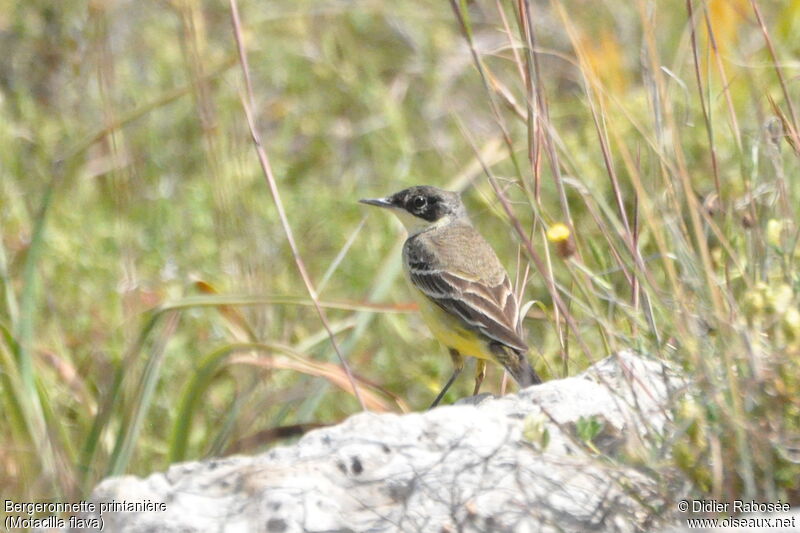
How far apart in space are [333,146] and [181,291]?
2.12 m

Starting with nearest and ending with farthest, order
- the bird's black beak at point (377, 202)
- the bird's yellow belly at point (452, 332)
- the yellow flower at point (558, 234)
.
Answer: the yellow flower at point (558, 234) → the bird's yellow belly at point (452, 332) → the bird's black beak at point (377, 202)

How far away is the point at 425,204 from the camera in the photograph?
582 cm

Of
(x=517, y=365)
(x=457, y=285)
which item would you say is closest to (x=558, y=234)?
(x=517, y=365)

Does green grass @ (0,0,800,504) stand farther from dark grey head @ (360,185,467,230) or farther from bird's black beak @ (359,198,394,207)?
bird's black beak @ (359,198,394,207)

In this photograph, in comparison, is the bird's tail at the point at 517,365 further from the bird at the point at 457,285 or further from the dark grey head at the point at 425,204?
the dark grey head at the point at 425,204

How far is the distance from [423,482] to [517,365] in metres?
1.65

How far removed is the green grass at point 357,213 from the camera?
2.84 metres

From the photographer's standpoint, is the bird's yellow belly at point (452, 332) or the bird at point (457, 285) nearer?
the bird at point (457, 285)

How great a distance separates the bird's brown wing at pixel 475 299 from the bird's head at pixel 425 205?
1.70 ft

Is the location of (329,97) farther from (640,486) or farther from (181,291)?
(640,486)

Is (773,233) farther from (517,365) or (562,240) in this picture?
(517,365)

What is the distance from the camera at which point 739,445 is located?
2.53m

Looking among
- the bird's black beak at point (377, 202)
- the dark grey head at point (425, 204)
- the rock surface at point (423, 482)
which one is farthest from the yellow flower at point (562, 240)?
the dark grey head at point (425, 204)

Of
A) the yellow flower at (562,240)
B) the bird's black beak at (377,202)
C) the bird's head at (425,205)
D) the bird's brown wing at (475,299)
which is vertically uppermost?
the yellow flower at (562,240)
